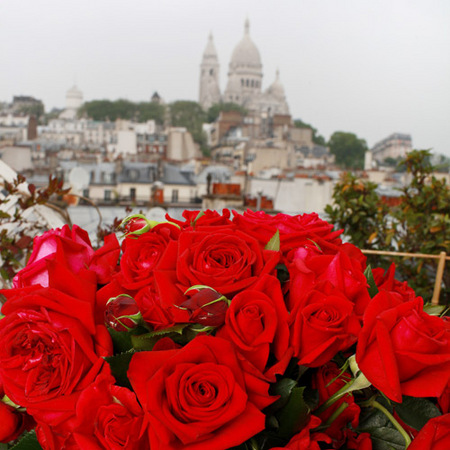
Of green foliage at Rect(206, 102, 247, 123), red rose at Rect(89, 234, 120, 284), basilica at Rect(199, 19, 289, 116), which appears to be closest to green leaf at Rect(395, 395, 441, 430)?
red rose at Rect(89, 234, 120, 284)

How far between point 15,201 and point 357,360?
4.85 feet

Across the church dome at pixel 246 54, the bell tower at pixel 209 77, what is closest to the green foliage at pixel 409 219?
the church dome at pixel 246 54

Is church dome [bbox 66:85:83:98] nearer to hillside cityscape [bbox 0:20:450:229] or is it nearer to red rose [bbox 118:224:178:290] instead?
hillside cityscape [bbox 0:20:450:229]

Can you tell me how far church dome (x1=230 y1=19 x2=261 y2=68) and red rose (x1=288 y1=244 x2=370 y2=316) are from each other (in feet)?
248

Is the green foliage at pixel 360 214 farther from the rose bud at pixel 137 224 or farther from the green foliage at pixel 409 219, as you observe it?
the rose bud at pixel 137 224

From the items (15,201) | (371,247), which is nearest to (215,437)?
(15,201)

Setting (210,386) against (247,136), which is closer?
(210,386)

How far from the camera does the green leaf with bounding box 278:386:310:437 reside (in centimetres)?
57

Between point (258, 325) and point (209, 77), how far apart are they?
3279 inches

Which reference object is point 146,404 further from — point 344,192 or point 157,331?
point 344,192

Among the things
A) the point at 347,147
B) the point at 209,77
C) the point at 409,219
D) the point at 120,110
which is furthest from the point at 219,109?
the point at 409,219

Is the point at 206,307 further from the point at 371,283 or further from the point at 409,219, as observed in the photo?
the point at 409,219

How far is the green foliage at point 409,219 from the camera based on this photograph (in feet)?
8.51

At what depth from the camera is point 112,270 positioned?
697mm
